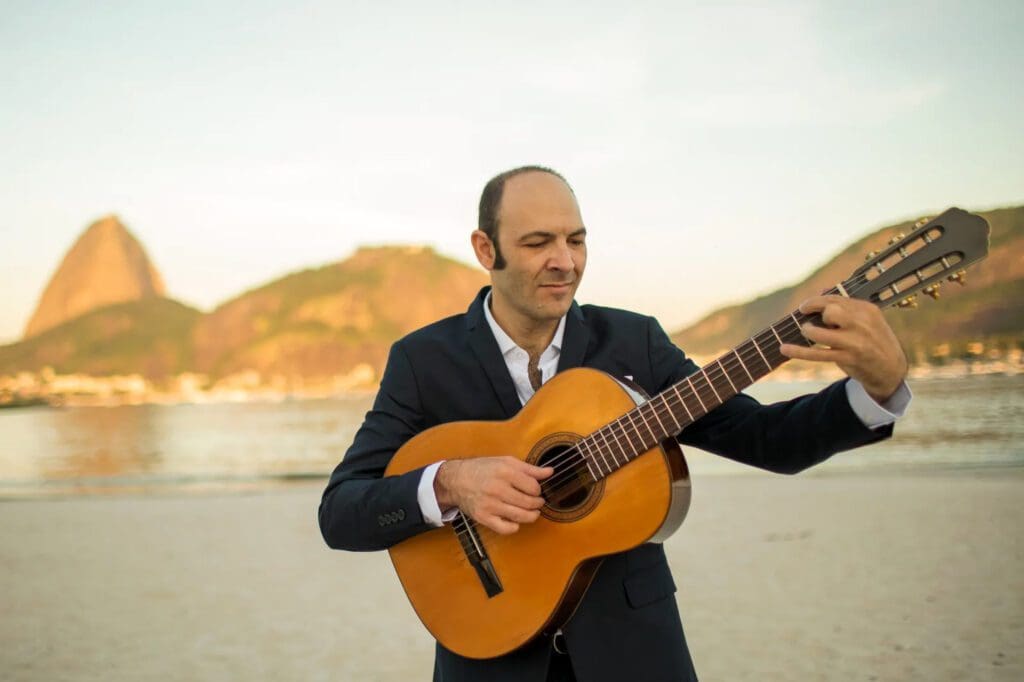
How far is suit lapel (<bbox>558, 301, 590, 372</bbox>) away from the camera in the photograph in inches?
98.7

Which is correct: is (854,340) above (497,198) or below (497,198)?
below

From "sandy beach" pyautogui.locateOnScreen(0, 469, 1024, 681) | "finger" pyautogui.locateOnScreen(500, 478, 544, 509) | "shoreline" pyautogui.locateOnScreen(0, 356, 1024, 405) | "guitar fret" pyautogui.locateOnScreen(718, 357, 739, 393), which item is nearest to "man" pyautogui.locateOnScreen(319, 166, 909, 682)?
"finger" pyautogui.locateOnScreen(500, 478, 544, 509)

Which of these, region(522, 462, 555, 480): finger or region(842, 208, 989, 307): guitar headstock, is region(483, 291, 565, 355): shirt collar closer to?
region(522, 462, 555, 480): finger

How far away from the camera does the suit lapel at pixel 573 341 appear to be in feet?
8.23

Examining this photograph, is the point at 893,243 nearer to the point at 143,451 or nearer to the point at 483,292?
the point at 483,292

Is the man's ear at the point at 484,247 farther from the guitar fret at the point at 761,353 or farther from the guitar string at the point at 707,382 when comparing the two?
the guitar fret at the point at 761,353

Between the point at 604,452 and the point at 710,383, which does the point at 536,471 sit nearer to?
the point at 604,452

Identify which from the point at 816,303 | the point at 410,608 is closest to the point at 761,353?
the point at 816,303

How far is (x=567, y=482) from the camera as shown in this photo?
2328 millimetres

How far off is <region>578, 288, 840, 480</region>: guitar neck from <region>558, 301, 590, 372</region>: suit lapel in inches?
12.2

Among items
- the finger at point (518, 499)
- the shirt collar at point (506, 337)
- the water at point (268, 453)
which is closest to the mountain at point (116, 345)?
the water at point (268, 453)

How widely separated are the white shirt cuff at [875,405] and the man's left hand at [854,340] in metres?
0.09

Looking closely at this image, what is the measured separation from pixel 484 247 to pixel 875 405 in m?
1.30

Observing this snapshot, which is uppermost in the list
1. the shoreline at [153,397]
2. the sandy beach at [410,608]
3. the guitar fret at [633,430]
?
the shoreline at [153,397]
